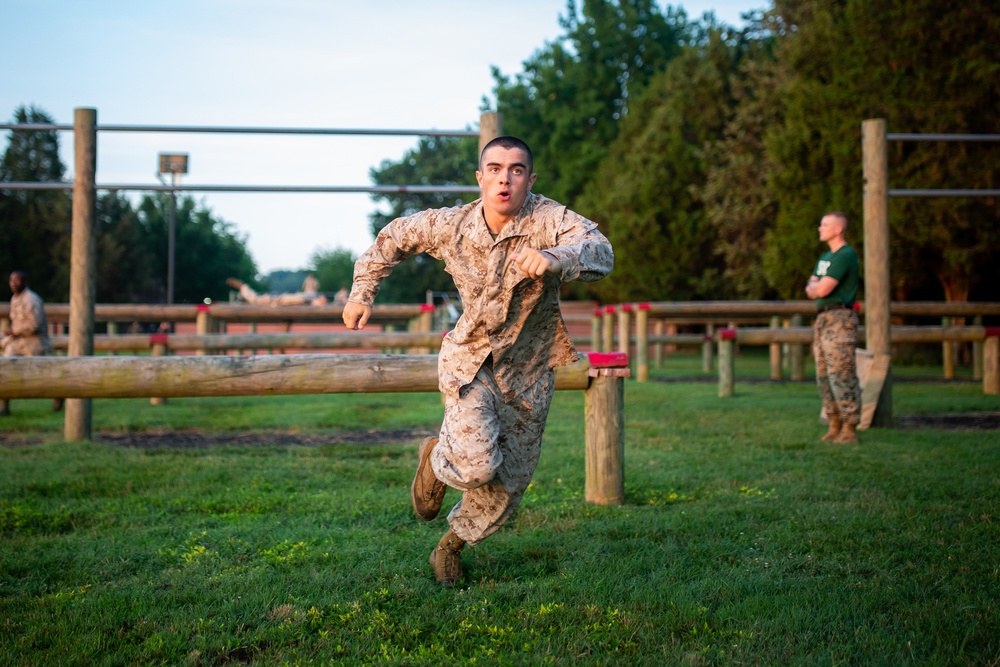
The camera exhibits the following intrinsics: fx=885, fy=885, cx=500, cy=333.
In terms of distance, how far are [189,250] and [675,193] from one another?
29399mm

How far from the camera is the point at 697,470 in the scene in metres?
6.49

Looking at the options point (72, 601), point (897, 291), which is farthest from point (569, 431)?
point (897, 291)

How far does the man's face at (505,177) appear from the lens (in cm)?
370

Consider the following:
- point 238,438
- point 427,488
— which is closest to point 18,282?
point 238,438

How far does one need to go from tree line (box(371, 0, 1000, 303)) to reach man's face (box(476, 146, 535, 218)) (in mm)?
17062

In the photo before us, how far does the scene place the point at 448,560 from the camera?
12.6ft

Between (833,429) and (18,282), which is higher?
(18,282)

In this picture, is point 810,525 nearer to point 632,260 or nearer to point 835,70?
point 835,70

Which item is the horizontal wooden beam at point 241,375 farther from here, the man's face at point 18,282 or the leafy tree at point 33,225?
the leafy tree at point 33,225

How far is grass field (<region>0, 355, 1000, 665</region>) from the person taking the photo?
3094 millimetres

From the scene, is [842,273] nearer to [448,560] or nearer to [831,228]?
[831,228]

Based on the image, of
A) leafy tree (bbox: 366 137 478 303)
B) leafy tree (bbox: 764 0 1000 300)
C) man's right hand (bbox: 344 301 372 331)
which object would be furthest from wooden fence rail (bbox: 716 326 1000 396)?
leafy tree (bbox: 366 137 478 303)

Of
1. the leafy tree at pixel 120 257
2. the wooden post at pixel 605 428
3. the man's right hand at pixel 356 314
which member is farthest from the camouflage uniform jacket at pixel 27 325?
the leafy tree at pixel 120 257

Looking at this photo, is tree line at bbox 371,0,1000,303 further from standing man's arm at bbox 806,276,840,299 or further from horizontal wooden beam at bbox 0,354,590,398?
horizontal wooden beam at bbox 0,354,590,398
